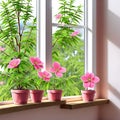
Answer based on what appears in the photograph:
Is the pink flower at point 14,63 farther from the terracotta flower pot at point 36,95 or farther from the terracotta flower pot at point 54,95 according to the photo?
the terracotta flower pot at point 54,95

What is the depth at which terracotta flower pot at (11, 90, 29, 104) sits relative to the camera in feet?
9.46

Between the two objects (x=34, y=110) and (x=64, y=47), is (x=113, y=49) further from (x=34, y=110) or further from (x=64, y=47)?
(x=34, y=110)

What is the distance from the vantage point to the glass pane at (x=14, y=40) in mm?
2928

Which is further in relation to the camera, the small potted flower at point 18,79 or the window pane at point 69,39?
the window pane at point 69,39

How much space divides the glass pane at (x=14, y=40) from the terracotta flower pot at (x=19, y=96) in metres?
0.08

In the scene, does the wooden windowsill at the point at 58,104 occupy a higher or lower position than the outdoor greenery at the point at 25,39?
lower

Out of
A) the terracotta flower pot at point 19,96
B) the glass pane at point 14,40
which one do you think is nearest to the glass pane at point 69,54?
the glass pane at point 14,40

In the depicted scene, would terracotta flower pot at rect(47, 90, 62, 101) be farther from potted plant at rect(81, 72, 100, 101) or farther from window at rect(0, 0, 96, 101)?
potted plant at rect(81, 72, 100, 101)

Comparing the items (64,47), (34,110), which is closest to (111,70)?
(64,47)

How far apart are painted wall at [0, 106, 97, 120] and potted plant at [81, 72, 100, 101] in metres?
0.15

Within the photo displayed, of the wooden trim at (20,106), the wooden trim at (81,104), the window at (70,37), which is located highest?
the window at (70,37)

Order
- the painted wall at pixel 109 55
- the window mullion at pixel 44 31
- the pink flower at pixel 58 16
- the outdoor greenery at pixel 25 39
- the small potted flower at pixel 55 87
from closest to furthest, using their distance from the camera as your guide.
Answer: the outdoor greenery at pixel 25 39 → the small potted flower at pixel 55 87 → the window mullion at pixel 44 31 → the pink flower at pixel 58 16 → the painted wall at pixel 109 55

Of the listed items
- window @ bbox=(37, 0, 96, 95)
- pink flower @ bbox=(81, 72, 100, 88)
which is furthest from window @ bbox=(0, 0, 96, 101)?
pink flower @ bbox=(81, 72, 100, 88)

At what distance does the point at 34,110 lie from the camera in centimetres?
Result: 307
